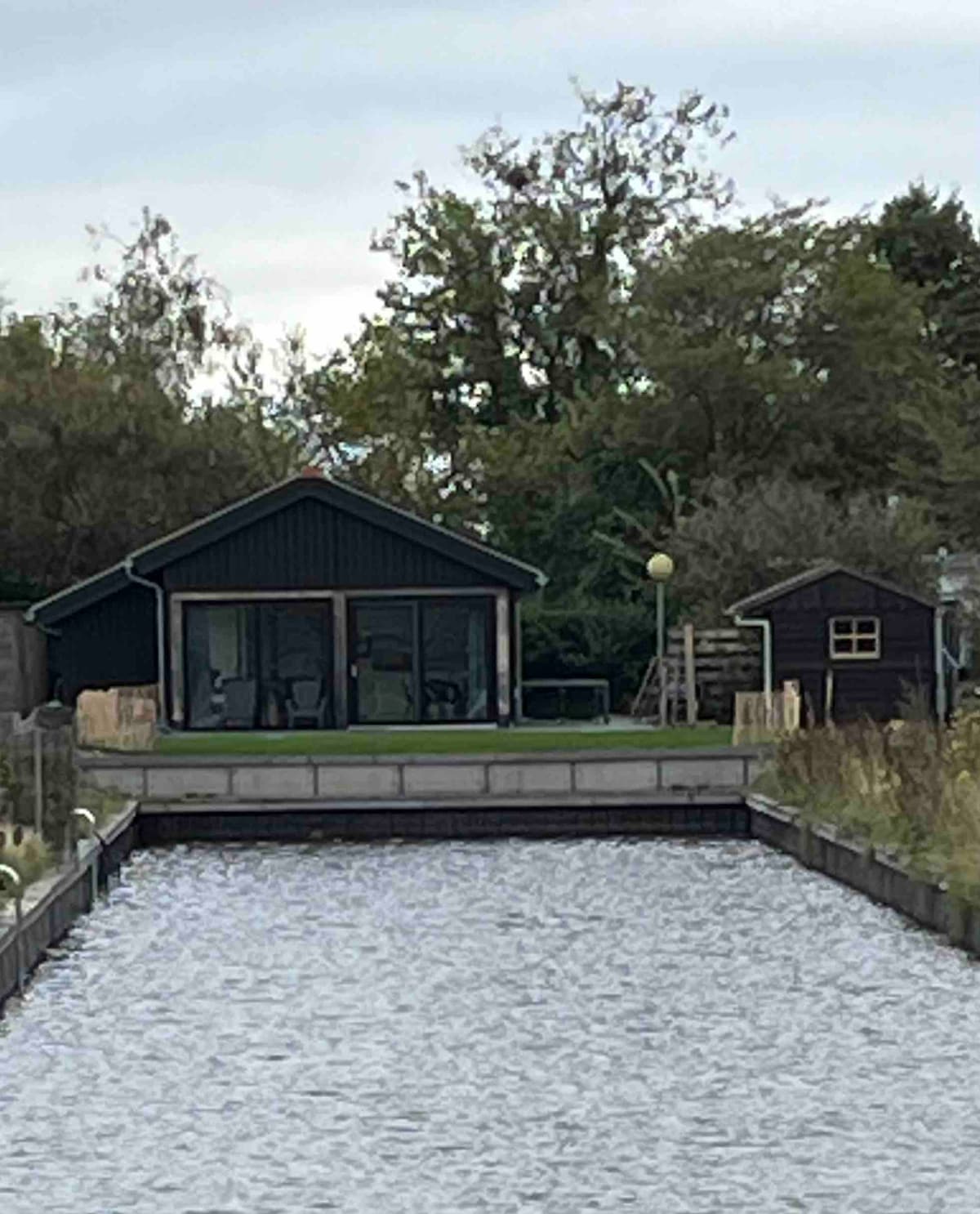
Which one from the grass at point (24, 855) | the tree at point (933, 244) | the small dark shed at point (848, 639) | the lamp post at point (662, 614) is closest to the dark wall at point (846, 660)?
the small dark shed at point (848, 639)

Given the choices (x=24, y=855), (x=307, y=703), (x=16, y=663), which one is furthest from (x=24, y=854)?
(x=16, y=663)

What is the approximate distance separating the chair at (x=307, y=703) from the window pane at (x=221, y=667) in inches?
21.3

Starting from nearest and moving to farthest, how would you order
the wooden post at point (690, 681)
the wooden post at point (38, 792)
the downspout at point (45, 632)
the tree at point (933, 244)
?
the wooden post at point (38, 792), the wooden post at point (690, 681), the downspout at point (45, 632), the tree at point (933, 244)

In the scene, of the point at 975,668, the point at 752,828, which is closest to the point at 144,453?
the point at 975,668

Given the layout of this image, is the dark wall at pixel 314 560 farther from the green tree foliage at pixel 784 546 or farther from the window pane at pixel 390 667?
the green tree foliage at pixel 784 546

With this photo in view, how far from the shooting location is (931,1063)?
1841cm

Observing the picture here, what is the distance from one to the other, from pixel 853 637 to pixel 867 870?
1708 cm

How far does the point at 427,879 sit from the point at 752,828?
5208 millimetres

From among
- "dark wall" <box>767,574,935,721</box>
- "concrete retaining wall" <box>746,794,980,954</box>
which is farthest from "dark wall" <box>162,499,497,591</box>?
"concrete retaining wall" <box>746,794,980,954</box>

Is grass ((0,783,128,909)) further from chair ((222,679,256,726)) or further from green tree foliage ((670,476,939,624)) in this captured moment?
green tree foliage ((670,476,939,624))

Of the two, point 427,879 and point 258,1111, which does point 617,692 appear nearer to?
point 427,879

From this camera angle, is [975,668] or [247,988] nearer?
[247,988]

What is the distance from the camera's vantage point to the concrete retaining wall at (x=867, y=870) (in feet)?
76.8

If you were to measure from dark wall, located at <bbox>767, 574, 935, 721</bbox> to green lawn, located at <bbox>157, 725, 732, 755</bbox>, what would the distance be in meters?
1.44
